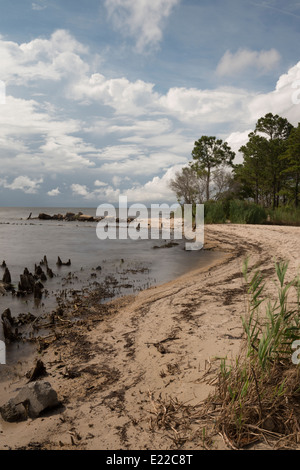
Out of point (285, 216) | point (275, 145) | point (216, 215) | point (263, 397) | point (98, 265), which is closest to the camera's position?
point (263, 397)

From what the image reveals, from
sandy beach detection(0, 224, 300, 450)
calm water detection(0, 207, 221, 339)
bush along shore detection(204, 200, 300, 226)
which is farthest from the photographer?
bush along shore detection(204, 200, 300, 226)

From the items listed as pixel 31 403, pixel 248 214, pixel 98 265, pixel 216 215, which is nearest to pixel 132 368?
pixel 31 403

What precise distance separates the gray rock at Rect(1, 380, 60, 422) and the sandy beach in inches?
3.7

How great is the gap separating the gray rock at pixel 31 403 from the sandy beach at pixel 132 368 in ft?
0.31

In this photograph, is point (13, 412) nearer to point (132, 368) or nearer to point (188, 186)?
point (132, 368)

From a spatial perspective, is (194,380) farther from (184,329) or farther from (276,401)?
(184,329)

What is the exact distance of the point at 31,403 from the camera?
3873 mm

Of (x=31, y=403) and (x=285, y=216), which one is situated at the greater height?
(x=285, y=216)

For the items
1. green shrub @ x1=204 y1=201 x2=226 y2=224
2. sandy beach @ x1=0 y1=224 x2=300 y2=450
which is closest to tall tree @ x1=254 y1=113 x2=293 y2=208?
green shrub @ x1=204 y1=201 x2=226 y2=224

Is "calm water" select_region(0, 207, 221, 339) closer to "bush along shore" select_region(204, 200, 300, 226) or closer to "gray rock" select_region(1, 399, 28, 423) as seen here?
"gray rock" select_region(1, 399, 28, 423)

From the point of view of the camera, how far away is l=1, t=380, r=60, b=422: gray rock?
380 cm

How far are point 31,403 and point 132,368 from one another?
1.57 metres
